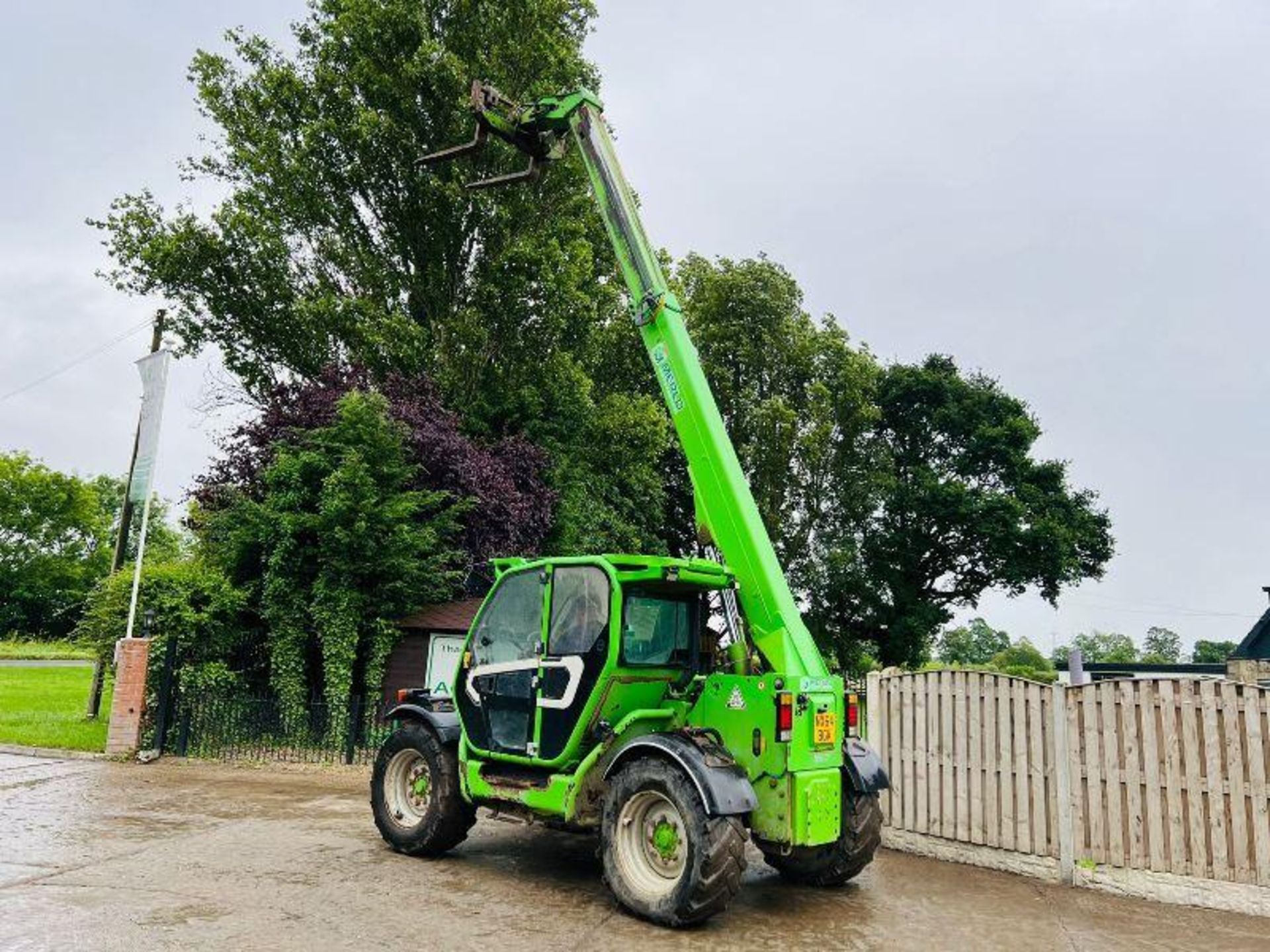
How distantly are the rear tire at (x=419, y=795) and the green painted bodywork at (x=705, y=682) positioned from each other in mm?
208

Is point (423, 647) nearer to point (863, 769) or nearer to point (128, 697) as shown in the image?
point (128, 697)

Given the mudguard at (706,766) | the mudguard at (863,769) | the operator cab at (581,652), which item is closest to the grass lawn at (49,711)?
the operator cab at (581,652)

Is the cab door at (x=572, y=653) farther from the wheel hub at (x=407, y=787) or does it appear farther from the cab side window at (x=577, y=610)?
the wheel hub at (x=407, y=787)

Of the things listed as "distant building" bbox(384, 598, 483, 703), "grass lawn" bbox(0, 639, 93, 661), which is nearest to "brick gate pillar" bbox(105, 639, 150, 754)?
"distant building" bbox(384, 598, 483, 703)

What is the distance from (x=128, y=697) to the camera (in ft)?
39.1

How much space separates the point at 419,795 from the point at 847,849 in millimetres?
3403

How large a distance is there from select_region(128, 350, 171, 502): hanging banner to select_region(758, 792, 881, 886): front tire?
1171cm

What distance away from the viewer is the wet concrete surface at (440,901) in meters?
4.80

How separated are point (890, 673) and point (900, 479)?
80.7 ft

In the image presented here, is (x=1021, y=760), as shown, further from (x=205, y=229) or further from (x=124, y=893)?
(x=205, y=229)

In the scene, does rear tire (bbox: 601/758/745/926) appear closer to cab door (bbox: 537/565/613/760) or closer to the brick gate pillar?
cab door (bbox: 537/565/613/760)

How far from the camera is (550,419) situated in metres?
19.8

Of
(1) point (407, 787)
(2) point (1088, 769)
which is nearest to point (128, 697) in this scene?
(1) point (407, 787)

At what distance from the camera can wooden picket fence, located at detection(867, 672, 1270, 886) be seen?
5.71 m
